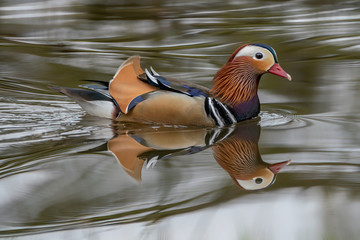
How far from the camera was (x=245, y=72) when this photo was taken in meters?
5.95

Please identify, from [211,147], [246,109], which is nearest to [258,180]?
[211,147]

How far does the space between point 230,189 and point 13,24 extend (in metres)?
6.62

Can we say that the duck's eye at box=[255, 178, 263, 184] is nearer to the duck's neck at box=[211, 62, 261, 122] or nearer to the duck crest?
the duck's neck at box=[211, 62, 261, 122]

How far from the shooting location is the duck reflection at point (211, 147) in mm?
4285

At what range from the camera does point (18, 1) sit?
11.4 metres

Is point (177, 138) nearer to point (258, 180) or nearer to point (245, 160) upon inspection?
point (245, 160)

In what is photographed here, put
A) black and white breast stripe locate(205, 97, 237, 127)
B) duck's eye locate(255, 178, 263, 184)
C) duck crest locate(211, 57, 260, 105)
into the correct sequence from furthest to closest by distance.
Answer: duck crest locate(211, 57, 260, 105) < black and white breast stripe locate(205, 97, 237, 127) < duck's eye locate(255, 178, 263, 184)

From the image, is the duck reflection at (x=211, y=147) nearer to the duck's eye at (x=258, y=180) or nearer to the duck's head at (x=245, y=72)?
the duck's eye at (x=258, y=180)

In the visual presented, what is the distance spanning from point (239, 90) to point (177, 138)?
86 centimetres

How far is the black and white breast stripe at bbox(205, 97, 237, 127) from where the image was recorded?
5.52 meters

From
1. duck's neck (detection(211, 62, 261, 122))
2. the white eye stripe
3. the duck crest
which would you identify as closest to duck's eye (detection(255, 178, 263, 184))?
duck's neck (detection(211, 62, 261, 122))

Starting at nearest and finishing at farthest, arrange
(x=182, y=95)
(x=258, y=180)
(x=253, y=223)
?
1. (x=253, y=223)
2. (x=258, y=180)
3. (x=182, y=95)

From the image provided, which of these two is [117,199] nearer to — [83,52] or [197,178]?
[197,178]

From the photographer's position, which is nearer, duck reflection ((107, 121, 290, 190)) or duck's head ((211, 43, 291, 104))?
duck reflection ((107, 121, 290, 190))
